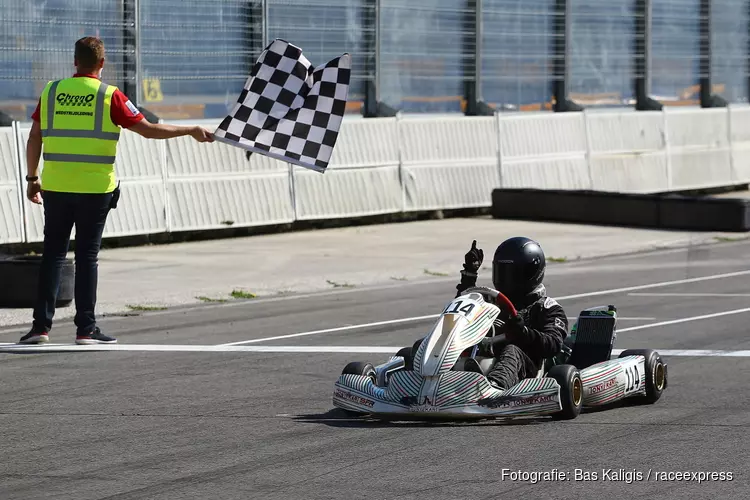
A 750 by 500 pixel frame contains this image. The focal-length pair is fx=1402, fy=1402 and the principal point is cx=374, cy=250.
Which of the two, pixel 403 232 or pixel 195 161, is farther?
pixel 403 232

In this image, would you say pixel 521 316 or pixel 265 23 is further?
pixel 265 23

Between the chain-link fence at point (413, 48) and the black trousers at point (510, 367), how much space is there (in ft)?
34.6

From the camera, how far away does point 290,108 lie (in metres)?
10.0

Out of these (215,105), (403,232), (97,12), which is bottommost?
(403,232)

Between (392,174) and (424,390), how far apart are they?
1341cm

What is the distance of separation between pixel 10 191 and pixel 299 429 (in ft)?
30.6

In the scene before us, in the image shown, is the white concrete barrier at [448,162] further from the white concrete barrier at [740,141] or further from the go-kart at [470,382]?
the go-kart at [470,382]

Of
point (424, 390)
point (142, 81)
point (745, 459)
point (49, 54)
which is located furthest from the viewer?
point (142, 81)

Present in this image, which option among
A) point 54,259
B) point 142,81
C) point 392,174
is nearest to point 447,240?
point 392,174

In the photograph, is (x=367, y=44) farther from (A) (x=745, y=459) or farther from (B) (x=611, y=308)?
(A) (x=745, y=459)

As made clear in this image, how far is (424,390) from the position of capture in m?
6.66

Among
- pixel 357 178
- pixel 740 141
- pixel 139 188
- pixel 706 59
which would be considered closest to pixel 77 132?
pixel 139 188

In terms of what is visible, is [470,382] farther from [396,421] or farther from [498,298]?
[498,298]

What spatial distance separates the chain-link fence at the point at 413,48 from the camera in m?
16.7
